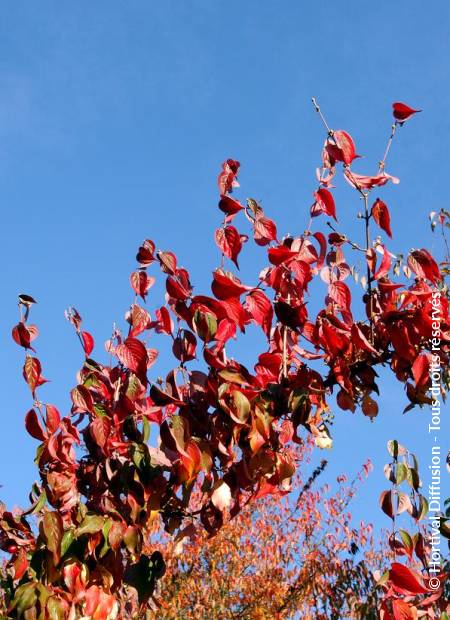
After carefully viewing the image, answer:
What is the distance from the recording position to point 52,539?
192cm

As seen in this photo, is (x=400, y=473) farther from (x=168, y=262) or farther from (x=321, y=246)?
(x=168, y=262)

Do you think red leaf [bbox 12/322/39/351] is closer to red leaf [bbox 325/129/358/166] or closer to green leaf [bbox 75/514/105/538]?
green leaf [bbox 75/514/105/538]

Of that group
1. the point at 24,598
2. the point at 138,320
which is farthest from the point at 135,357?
the point at 24,598

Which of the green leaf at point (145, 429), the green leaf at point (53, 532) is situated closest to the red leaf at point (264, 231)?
the green leaf at point (145, 429)

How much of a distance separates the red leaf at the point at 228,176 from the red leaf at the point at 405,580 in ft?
3.52

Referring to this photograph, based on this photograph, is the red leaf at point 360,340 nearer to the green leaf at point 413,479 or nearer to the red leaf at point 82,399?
the green leaf at point 413,479

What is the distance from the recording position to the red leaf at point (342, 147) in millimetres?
2045

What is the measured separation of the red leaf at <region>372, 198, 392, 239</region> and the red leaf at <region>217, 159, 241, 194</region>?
38 cm

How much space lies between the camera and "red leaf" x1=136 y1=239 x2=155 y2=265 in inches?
83.1

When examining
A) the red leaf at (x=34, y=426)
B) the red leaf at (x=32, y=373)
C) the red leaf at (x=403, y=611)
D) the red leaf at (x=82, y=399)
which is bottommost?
the red leaf at (x=403, y=611)

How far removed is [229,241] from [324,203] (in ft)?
0.94

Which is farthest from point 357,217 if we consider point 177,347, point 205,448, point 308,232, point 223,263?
point 205,448

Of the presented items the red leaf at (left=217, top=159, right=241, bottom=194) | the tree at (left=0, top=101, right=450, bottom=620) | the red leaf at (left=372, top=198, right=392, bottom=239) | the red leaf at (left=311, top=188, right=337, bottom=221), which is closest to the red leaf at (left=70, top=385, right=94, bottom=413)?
the tree at (left=0, top=101, right=450, bottom=620)

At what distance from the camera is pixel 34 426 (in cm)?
205
